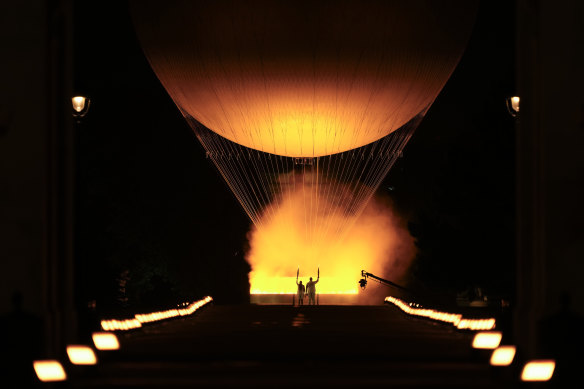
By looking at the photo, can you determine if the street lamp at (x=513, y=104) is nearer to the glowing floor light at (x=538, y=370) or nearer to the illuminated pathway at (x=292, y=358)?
the illuminated pathway at (x=292, y=358)

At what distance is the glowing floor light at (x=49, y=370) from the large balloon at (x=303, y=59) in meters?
15.2

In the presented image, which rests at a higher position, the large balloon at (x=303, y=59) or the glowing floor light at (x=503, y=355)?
the large balloon at (x=303, y=59)

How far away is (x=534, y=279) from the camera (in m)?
17.2

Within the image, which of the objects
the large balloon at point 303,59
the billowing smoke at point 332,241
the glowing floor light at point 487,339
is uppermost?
the large balloon at point 303,59

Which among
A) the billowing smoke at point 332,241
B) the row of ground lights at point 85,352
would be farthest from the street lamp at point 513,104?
the billowing smoke at point 332,241

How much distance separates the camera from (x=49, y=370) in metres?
15.4

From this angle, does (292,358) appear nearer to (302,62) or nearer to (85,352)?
(85,352)

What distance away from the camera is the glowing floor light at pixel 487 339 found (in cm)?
1855

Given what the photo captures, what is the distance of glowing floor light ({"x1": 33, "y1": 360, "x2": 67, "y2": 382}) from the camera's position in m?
15.4

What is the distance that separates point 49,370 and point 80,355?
1.18m

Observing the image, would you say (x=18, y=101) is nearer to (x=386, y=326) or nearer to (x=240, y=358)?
(x=240, y=358)

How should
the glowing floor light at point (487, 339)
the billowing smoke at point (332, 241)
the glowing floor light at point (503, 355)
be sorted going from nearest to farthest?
the glowing floor light at point (503, 355) < the glowing floor light at point (487, 339) < the billowing smoke at point (332, 241)

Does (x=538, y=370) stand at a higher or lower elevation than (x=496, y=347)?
lower

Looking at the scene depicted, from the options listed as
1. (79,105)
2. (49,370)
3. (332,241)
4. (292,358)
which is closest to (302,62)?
(79,105)
